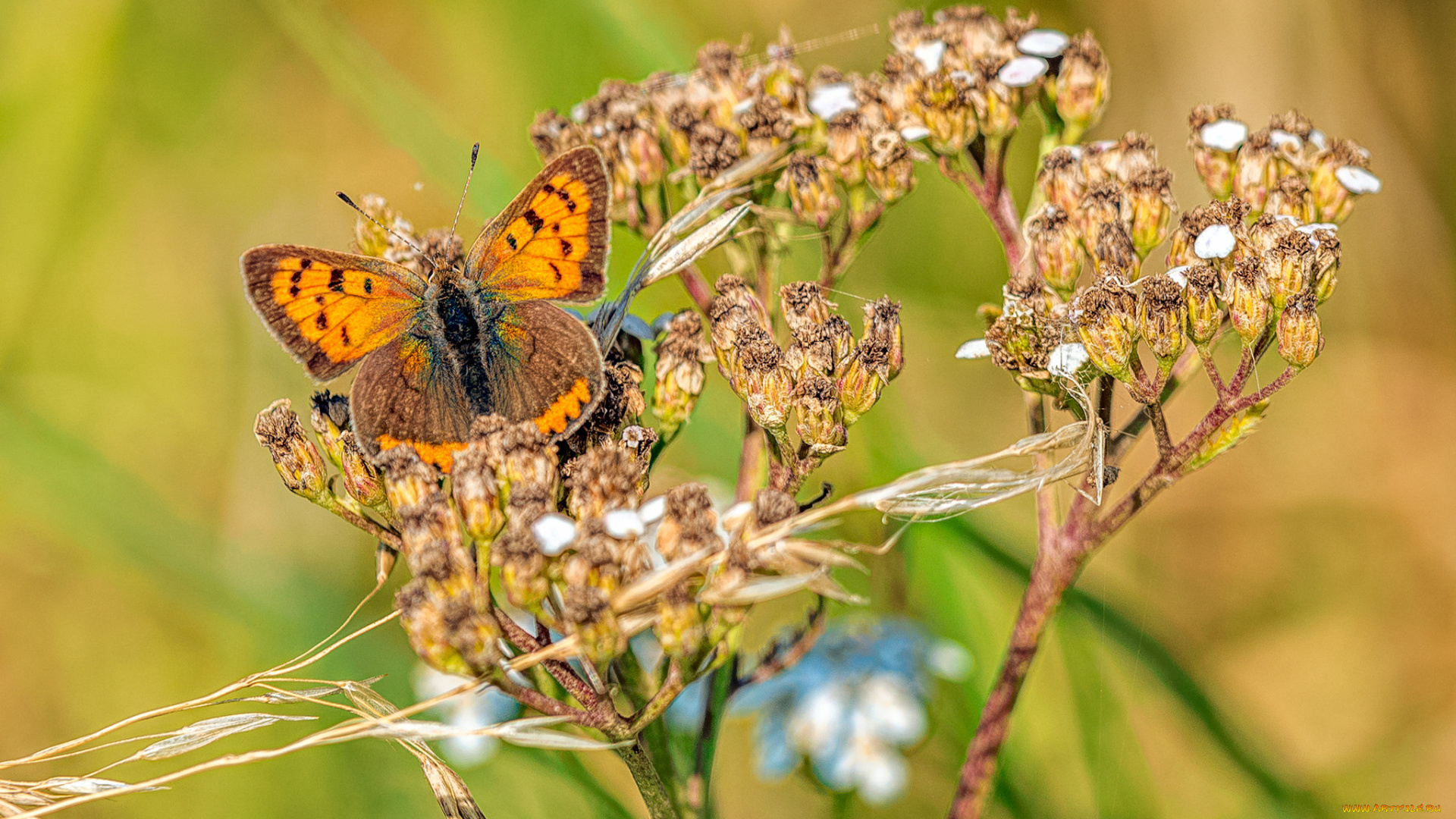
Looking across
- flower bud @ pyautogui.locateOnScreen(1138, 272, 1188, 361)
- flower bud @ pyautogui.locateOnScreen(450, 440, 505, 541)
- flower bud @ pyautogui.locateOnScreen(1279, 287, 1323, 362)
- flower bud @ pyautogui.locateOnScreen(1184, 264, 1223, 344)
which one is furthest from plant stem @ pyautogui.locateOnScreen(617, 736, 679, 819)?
flower bud @ pyautogui.locateOnScreen(1279, 287, 1323, 362)

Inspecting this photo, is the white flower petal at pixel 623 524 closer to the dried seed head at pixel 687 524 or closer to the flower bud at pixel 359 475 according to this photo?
the dried seed head at pixel 687 524

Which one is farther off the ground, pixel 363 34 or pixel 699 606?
pixel 363 34

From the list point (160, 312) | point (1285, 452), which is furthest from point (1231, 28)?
point (160, 312)

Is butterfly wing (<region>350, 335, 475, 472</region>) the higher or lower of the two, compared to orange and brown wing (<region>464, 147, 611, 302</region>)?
lower

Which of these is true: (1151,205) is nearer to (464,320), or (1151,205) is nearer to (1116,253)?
(1116,253)

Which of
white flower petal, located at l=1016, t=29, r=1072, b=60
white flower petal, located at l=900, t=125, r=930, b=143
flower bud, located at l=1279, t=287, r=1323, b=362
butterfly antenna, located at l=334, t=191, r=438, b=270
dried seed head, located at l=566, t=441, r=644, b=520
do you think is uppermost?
butterfly antenna, located at l=334, t=191, r=438, b=270

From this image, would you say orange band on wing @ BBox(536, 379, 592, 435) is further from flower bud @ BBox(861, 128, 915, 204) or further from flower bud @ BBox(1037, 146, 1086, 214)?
flower bud @ BBox(1037, 146, 1086, 214)

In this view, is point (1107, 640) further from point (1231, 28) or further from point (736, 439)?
point (1231, 28)
